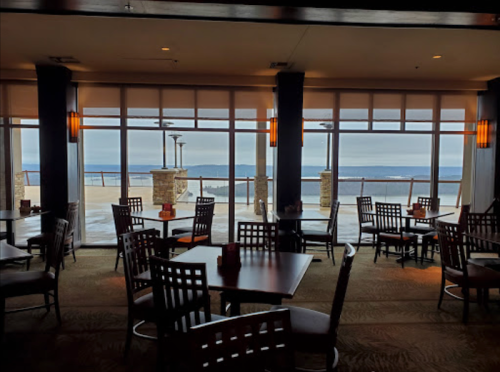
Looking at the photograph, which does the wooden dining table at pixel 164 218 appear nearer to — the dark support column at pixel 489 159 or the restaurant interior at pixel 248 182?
the restaurant interior at pixel 248 182

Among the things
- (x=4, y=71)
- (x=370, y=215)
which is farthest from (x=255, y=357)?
(x=4, y=71)

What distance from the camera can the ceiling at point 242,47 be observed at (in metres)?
4.08

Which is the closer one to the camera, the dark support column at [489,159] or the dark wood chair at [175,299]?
the dark wood chair at [175,299]

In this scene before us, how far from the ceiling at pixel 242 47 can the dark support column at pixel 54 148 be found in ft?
1.47

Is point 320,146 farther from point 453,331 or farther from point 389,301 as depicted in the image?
point 453,331

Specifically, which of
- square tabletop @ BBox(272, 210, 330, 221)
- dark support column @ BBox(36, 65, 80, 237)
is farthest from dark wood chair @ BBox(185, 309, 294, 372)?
dark support column @ BBox(36, 65, 80, 237)

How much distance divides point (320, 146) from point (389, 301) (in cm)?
337

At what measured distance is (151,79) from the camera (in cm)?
616

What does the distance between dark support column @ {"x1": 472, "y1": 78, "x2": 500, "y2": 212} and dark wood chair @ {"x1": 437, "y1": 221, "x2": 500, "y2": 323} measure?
3229 millimetres

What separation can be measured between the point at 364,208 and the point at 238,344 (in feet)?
17.7

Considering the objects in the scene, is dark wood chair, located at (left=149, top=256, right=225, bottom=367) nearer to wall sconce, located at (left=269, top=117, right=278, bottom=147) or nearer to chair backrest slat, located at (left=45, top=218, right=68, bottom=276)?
chair backrest slat, located at (left=45, top=218, right=68, bottom=276)

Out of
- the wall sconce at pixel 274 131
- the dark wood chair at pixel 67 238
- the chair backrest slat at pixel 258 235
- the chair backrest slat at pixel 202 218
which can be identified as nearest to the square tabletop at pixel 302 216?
the chair backrest slat at pixel 202 218

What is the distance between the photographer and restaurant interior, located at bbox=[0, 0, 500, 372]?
2.73 metres

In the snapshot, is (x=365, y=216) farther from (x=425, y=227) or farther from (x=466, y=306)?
(x=466, y=306)
